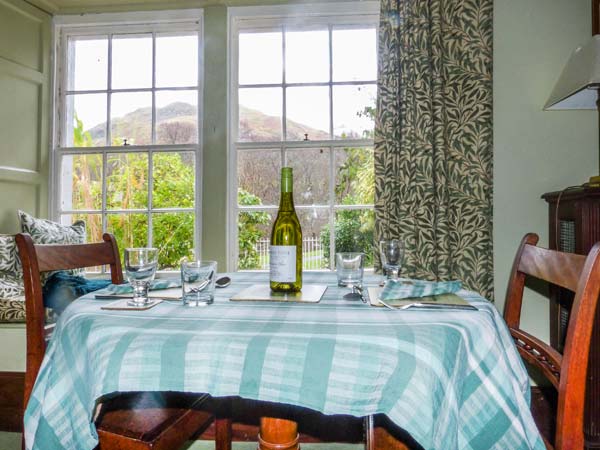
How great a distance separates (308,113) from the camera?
8.84 feet

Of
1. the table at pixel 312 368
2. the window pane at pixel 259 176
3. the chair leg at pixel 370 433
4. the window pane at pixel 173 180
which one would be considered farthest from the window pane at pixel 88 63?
the chair leg at pixel 370 433

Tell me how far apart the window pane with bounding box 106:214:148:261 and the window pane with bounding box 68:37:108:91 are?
2.96 feet

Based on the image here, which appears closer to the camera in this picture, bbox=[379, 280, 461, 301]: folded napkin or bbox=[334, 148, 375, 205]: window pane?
bbox=[379, 280, 461, 301]: folded napkin

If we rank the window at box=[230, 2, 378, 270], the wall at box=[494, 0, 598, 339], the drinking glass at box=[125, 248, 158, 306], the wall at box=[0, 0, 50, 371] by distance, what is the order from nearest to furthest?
the drinking glass at box=[125, 248, 158, 306], the wall at box=[494, 0, 598, 339], the wall at box=[0, 0, 50, 371], the window at box=[230, 2, 378, 270]

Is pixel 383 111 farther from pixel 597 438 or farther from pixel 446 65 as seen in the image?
pixel 597 438

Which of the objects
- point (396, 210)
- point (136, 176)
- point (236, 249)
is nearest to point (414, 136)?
point (396, 210)

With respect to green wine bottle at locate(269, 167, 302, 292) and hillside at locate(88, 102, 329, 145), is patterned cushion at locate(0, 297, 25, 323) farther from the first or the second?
green wine bottle at locate(269, 167, 302, 292)

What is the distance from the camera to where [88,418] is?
0.69m

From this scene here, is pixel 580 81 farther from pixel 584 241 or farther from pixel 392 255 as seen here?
pixel 392 255

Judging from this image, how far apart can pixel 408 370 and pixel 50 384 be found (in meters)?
0.59

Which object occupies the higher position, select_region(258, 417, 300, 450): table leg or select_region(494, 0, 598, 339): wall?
select_region(494, 0, 598, 339): wall

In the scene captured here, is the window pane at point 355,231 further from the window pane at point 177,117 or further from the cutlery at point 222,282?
the cutlery at point 222,282

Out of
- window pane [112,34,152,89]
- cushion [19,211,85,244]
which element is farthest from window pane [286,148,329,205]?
cushion [19,211,85,244]

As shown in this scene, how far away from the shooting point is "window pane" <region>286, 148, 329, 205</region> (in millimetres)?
2660
